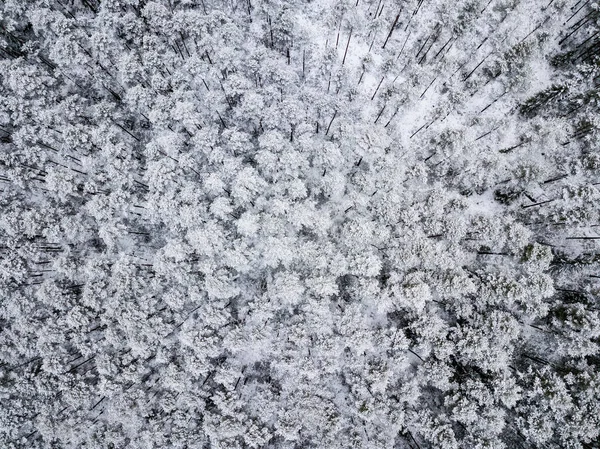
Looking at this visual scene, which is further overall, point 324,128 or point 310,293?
point 324,128

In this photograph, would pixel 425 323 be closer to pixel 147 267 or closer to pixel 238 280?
pixel 238 280

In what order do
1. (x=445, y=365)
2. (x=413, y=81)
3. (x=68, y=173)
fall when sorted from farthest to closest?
(x=413, y=81)
(x=68, y=173)
(x=445, y=365)

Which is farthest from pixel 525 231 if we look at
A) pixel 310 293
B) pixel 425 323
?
pixel 310 293

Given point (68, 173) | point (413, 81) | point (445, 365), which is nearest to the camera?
point (445, 365)

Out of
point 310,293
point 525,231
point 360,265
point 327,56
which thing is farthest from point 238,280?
point 525,231

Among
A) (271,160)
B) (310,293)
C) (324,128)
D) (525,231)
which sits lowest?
(310,293)

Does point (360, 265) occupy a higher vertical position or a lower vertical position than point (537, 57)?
lower
